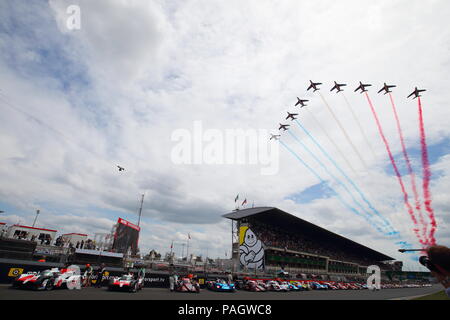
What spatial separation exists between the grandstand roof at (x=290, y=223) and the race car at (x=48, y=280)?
36928mm

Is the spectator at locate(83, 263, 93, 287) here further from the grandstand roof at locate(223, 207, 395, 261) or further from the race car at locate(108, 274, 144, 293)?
the grandstand roof at locate(223, 207, 395, 261)

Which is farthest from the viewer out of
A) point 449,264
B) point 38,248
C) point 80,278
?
point 38,248

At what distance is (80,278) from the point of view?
1681cm

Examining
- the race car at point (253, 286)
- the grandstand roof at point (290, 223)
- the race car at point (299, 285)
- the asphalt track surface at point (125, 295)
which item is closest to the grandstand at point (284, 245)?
the grandstand roof at point (290, 223)

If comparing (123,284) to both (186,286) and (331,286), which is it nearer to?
(186,286)

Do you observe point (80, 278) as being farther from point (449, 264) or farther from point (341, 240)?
point (341, 240)

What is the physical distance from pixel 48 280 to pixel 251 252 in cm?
3694

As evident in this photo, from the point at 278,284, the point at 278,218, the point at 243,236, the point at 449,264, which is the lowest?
the point at 278,284

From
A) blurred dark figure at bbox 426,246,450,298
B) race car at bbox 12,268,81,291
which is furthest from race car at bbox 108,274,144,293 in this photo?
blurred dark figure at bbox 426,246,450,298

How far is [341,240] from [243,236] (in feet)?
164

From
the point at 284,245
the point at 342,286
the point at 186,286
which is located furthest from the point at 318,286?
the point at 186,286

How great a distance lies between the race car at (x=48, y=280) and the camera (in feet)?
43.1
